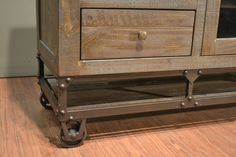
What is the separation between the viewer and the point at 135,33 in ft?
3.17

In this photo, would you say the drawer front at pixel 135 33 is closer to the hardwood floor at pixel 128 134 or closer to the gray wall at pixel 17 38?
the hardwood floor at pixel 128 134

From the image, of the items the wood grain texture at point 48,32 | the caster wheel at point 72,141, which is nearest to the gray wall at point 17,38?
the wood grain texture at point 48,32

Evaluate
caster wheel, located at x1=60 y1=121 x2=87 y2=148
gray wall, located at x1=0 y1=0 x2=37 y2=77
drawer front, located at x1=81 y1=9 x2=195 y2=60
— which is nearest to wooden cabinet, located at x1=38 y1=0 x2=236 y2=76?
drawer front, located at x1=81 y1=9 x2=195 y2=60

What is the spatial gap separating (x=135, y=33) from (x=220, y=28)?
0.95 feet

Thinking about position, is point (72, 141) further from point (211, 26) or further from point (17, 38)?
point (17, 38)

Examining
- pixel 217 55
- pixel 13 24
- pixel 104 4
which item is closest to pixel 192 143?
pixel 217 55

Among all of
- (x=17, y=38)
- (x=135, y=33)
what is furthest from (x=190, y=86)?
(x=17, y=38)

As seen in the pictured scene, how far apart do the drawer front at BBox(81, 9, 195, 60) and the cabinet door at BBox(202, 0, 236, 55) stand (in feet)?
Answer: 0.18

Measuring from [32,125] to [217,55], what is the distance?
2.09 ft

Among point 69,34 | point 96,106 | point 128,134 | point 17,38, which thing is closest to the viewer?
point 69,34

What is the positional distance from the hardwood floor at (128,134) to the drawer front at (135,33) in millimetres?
268

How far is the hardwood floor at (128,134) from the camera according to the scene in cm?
99

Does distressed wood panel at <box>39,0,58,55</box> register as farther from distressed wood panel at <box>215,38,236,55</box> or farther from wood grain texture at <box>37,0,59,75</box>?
distressed wood panel at <box>215,38,236,55</box>

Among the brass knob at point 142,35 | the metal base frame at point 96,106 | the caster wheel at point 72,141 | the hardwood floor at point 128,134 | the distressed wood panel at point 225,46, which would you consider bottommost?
the hardwood floor at point 128,134
